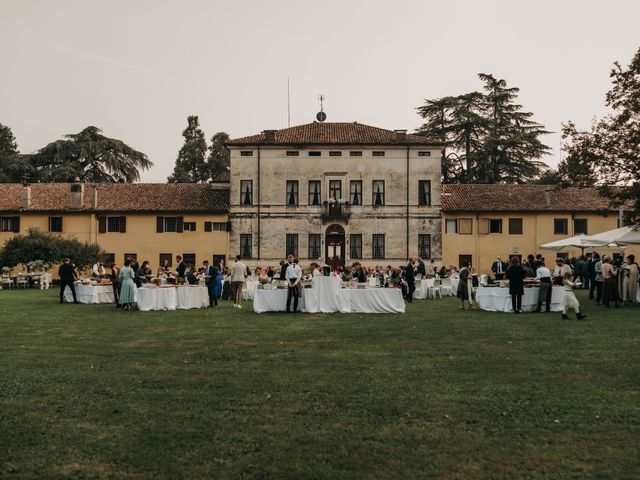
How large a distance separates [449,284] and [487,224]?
16.5 m

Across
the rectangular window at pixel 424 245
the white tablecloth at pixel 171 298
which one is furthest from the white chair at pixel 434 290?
the rectangular window at pixel 424 245

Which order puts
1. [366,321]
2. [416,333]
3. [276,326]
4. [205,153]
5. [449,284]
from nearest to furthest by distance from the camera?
[416,333]
[276,326]
[366,321]
[449,284]
[205,153]

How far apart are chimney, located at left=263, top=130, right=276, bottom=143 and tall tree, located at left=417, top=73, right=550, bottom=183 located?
566 inches

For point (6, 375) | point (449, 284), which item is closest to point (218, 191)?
point (449, 284)

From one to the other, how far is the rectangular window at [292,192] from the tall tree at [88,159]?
1508 centimetres

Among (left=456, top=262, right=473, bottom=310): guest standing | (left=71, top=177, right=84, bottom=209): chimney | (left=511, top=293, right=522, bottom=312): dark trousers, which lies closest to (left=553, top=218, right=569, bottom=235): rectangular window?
(left=456, top=262, right=473, bottom=310): guest standing

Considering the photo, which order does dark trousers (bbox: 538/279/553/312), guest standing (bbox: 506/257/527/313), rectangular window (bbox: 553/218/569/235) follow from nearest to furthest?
guest standing (bbox: 506/257/527/313) < dark trousers (bbox: 538/279/553/312) < rectangular window (bbox: 553/218/569/235)

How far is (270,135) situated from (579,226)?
21381 mm

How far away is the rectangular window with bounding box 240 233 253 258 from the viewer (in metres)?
41.7

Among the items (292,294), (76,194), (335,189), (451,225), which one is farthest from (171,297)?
(451,225)

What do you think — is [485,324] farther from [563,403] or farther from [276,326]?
[563,403]

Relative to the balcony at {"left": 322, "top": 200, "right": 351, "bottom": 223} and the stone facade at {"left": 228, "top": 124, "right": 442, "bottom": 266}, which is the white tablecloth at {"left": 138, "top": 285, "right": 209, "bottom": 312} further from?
the balcony at {"left": 322, "top": 200, "right": 351, "bottom": 223}

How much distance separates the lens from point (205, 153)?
214 feet

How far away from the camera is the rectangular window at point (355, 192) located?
4178 centimetres
